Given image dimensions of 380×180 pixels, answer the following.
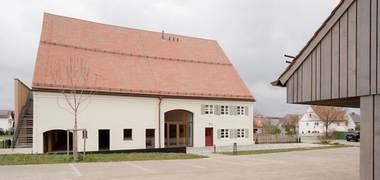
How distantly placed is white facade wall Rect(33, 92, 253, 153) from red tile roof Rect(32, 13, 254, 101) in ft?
2.67

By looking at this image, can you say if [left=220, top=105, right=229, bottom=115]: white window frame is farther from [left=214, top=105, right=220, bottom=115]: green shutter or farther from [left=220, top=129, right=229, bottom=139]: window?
[left=220, top=129, right=229, bottom=139]: window

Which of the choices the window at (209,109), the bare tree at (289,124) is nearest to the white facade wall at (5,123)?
the window at (209,109)

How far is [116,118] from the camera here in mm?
22562

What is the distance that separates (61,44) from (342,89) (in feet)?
76.4

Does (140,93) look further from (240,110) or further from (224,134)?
(240,110)

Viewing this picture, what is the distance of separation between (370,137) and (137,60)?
23.1m

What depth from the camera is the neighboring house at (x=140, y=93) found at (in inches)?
846

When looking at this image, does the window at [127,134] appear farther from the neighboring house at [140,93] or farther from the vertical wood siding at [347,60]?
the vertical wood siding at [347,60]

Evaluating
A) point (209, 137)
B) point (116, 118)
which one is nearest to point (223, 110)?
point (209, 137)

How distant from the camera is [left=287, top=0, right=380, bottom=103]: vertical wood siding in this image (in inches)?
220

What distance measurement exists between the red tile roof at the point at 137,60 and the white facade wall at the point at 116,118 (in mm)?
814

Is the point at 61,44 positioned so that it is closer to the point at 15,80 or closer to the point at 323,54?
the point at 15,80

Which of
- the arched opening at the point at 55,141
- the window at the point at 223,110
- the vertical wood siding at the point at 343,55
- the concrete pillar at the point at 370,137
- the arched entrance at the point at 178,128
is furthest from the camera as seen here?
the window at the point at 223,110

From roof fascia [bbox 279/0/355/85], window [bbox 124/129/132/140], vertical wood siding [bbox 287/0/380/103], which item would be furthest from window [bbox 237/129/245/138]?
vertical wood siding [bbox 287/0/380/103]
